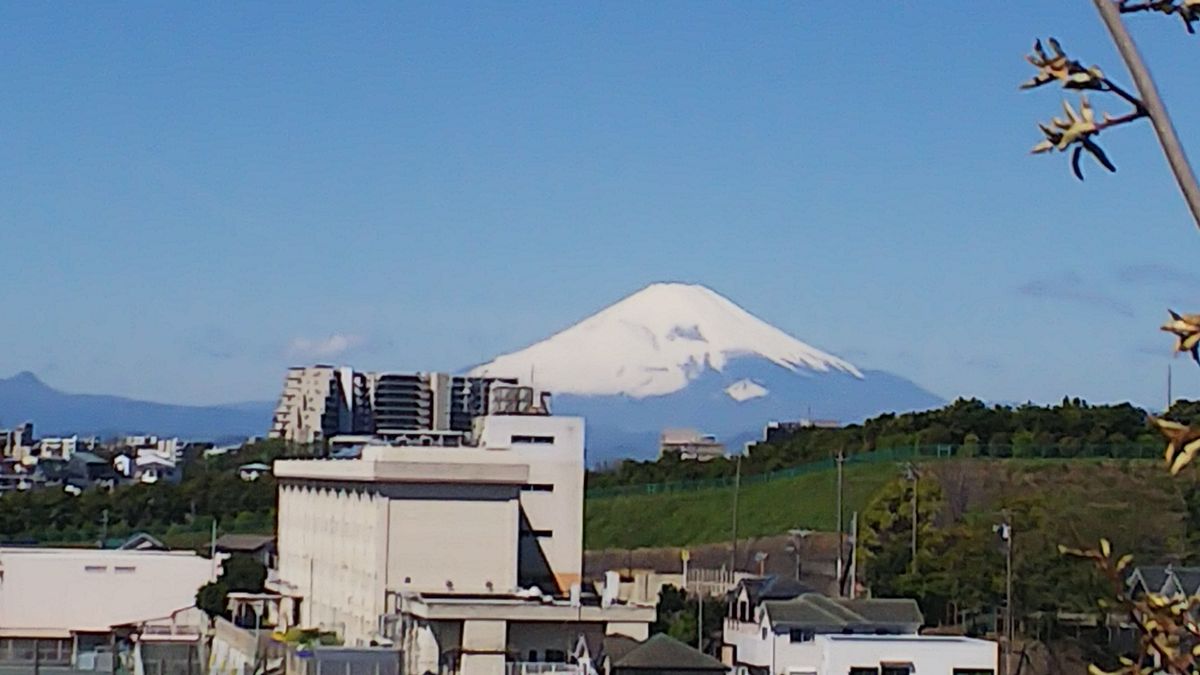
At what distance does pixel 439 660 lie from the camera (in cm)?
2114

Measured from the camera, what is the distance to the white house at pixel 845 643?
17938 millimetres

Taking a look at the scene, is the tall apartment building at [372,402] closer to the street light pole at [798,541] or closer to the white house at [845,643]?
the street light pole at [798,541]

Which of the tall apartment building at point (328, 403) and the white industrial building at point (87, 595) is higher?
the tall apartment building at point (328, 403)

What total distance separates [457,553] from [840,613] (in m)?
6.93

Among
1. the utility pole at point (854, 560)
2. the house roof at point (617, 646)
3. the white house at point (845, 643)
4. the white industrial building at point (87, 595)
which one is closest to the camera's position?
the white house at point (845, 643)

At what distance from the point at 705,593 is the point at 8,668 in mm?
8753

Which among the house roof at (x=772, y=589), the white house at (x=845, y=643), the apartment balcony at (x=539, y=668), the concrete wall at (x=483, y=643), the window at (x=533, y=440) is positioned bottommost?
the apartment balcony at (x=539, y=668)

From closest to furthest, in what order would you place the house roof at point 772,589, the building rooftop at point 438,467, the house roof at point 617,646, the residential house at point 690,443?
the house roof at point 617,646 < the house roof at point 772,589 < the building rooftop at point 438,467 < the residential house at point 690,443

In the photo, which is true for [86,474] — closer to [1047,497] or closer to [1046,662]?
[1047,497]

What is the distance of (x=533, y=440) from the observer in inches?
1081

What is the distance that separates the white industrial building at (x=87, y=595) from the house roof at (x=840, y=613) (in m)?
10.5

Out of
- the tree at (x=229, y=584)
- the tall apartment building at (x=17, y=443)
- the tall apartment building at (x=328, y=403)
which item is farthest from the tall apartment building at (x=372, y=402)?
the tree at (x=229, y=584)

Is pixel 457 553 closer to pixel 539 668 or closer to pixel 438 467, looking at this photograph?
pixel 438 467

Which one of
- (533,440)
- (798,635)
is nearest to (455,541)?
(533,440)
